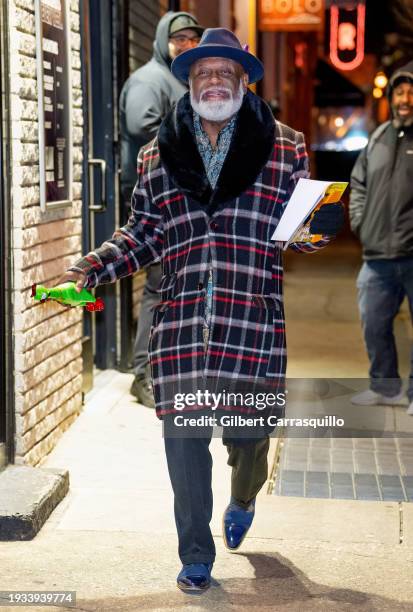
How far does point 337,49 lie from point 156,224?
54.9ft

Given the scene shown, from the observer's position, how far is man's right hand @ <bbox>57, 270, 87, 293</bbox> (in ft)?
13.8

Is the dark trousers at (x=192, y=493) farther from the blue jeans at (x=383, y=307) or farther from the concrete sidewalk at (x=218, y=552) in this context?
the blue jeans at (x=383, y=307)

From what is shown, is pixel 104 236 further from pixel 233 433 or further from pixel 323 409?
pixel 233 433

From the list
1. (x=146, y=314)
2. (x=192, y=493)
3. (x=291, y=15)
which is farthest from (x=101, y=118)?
(x=291, y=15)

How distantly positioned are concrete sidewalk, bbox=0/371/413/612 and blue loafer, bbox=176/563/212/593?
1.4 inches

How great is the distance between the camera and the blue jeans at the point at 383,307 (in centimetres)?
714

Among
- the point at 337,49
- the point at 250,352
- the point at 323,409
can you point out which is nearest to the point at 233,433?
the point at 250,352

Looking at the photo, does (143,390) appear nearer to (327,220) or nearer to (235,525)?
(235,525)

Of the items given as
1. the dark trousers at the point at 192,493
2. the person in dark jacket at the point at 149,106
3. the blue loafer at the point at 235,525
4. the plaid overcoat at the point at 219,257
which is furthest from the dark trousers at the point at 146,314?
the dark trousers at the point at 192,493

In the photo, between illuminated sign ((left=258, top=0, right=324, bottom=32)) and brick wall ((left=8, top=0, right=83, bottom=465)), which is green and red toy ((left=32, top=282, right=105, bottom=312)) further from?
illuminated sign ((left=258, top=0, right=324, bottom=32))

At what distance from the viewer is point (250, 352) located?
4340 mm

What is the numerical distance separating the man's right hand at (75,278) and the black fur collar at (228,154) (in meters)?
0.51

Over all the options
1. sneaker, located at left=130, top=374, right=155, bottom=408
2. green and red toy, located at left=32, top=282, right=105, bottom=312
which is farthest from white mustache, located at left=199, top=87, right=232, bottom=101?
sneaker, located at left=130, top=374, right=155, bottom=408

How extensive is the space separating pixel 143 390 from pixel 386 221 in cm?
188
